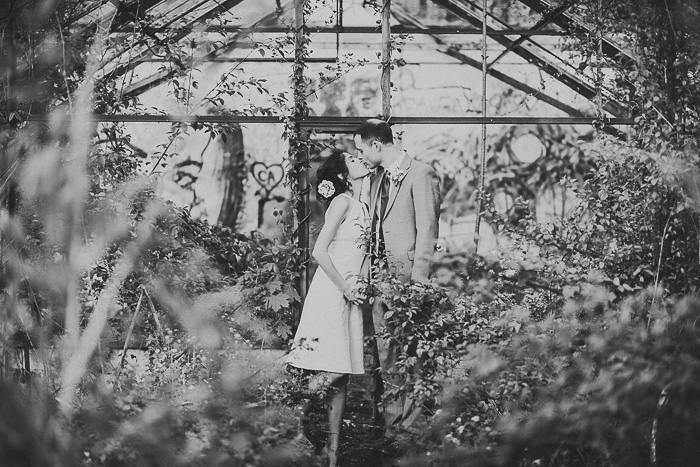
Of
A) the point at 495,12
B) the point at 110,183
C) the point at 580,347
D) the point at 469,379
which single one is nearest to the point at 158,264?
the point at 110,183

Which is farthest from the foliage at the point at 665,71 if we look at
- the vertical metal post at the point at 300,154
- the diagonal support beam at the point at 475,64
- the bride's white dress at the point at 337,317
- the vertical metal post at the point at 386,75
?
the diagonal support beam at the point at 475,64

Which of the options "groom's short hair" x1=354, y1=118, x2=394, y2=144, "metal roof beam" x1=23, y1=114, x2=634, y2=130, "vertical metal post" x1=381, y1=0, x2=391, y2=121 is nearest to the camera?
"groom's short hair" x1=354, y1=118, x2=394, y2=144

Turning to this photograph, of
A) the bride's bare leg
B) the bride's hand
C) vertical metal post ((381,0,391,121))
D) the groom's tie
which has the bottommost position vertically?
the bride's bare leg

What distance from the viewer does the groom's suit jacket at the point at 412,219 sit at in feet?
14.6

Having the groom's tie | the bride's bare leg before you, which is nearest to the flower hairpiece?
the groom's tie

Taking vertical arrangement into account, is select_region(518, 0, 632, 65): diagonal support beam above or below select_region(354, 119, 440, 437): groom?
above

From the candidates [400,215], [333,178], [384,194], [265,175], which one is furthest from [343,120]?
[265,175]

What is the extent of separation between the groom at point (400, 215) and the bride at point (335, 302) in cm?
21

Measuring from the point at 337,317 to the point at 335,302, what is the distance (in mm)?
74

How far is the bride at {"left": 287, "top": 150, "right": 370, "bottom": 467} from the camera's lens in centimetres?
412

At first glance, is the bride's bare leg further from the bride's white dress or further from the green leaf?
the green leaf

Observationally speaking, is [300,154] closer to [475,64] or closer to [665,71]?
[665,71]

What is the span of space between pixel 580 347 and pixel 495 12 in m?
7.32

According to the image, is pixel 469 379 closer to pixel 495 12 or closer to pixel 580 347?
pixel 580 347
